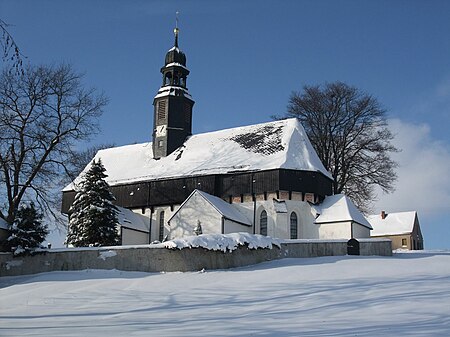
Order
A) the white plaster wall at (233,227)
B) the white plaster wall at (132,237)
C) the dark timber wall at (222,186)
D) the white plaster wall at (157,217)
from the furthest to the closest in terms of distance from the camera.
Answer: the white plaster wall at (157,217)
the white plaster wall at (132,237)
the dark timber wall at (222,186)
the white plaster wall at (233,227)

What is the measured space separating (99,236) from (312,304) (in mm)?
16659

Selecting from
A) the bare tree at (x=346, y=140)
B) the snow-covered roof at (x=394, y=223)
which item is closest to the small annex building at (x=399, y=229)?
the snow-covered roof at (x=394, y=223)

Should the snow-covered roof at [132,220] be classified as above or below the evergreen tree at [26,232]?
above

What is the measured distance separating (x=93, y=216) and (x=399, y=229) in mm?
40755

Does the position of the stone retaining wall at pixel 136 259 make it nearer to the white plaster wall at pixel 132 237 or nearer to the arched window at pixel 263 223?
the arched window at pixel 263 223

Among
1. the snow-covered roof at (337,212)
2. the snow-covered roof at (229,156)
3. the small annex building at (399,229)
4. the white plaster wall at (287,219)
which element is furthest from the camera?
the small annex building at (399,229)

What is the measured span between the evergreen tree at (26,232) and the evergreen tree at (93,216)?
10.9 feet

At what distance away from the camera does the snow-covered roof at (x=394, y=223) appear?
6131 cm

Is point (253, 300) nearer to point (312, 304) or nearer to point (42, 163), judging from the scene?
point (312, 304)

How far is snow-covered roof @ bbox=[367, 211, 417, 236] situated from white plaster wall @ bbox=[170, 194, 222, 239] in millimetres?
31478

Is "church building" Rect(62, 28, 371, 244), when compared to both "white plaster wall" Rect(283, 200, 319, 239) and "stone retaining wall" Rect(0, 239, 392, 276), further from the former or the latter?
"stone retaining wall" Rect(0, 239, 392, 276)

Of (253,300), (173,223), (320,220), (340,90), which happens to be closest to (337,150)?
(340,90)

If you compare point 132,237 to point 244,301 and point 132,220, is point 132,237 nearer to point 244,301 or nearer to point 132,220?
point 132,220

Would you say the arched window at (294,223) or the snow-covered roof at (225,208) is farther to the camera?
the arched window at (294,223)
